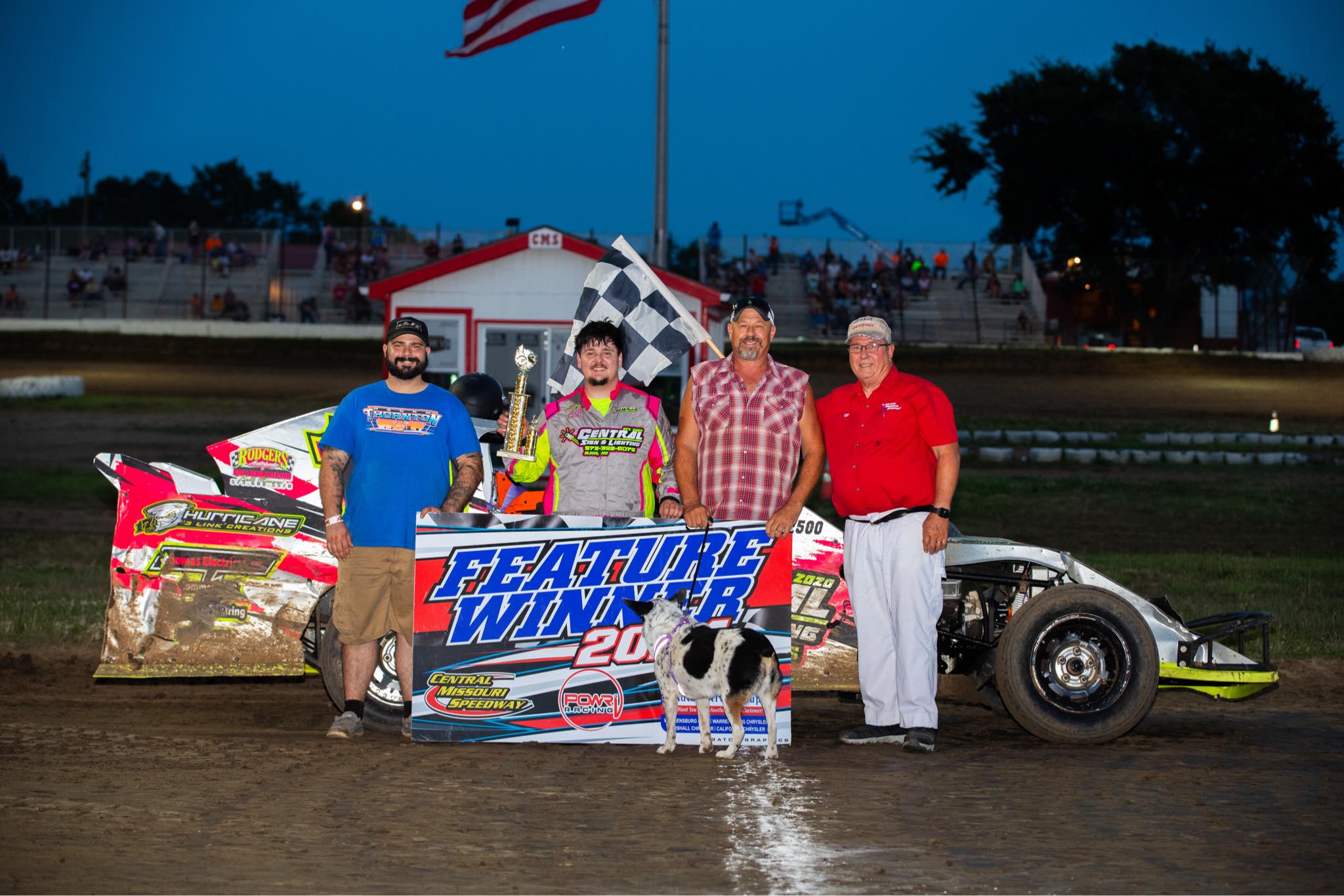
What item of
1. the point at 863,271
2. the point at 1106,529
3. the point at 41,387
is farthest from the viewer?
the point at 863,271

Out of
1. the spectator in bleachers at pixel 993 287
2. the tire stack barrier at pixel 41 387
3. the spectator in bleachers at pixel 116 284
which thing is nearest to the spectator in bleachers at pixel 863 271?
the spectator in bleachers at pixel 993 287

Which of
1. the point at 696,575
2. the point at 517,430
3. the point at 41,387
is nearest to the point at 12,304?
the point at 41,387

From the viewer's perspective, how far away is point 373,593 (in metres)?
5.84

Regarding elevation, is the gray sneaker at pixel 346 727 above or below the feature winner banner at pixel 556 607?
below

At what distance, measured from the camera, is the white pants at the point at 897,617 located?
19.0 ft

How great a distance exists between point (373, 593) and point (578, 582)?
88 centimetres

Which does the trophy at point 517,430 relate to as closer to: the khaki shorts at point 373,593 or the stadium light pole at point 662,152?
the khaki shorts at point 373,593

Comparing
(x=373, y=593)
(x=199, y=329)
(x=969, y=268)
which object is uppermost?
(x=969, y=268)

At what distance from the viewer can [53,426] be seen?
72.8 ft

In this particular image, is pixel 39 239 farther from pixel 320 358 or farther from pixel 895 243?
pixel 895 243

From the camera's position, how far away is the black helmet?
22.7ft

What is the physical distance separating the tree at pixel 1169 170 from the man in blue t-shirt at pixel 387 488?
49.1 meters

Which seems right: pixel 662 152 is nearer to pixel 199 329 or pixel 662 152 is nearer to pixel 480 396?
pixel 480 396

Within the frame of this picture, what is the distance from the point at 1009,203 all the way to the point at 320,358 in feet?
101
